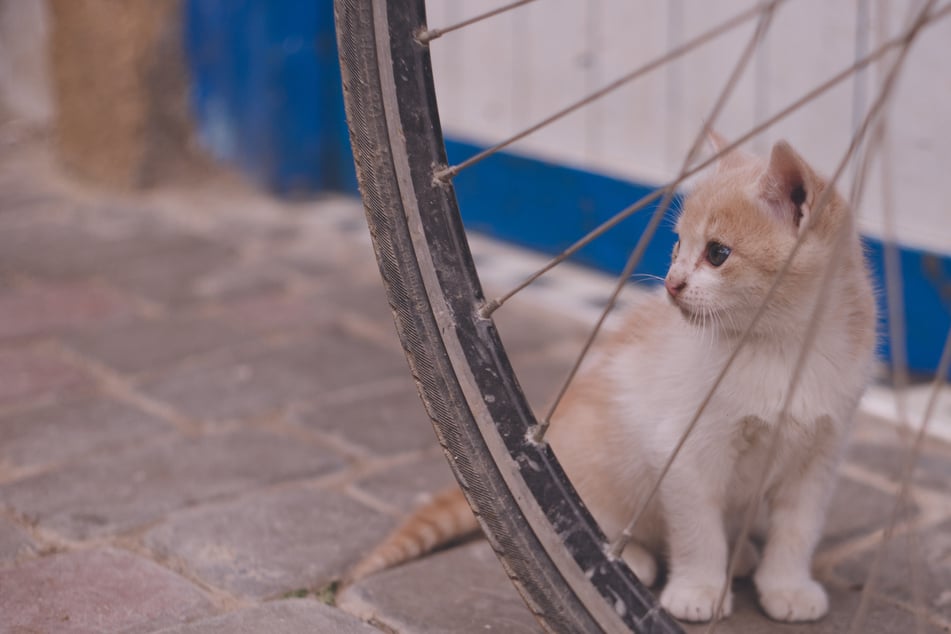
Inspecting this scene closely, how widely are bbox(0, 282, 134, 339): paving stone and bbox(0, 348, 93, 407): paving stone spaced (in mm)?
147

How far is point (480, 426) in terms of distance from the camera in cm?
135

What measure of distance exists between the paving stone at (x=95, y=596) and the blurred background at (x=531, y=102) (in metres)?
1.51

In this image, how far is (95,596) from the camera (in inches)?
67.7

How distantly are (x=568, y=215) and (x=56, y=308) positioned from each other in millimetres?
1412

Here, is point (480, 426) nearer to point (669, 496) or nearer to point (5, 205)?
point (669, 496)

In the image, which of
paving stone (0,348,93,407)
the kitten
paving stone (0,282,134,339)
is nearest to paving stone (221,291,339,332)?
paving stone (0,282,134,339)

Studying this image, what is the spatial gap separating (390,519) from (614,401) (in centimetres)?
52

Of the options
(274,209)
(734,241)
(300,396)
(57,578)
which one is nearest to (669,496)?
(734,241)

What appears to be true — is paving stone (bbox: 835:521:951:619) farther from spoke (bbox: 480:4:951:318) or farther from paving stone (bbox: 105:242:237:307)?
paving stone (bbox: 105:242:237:307)

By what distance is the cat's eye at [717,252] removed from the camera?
1502 millimetres

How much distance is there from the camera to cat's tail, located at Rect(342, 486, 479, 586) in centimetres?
181

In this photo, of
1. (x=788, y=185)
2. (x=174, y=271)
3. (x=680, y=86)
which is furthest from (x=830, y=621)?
(x=174, y=271)

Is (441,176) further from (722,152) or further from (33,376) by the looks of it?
(33,376)

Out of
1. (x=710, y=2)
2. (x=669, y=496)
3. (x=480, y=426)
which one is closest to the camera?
(x=480, y=426)
